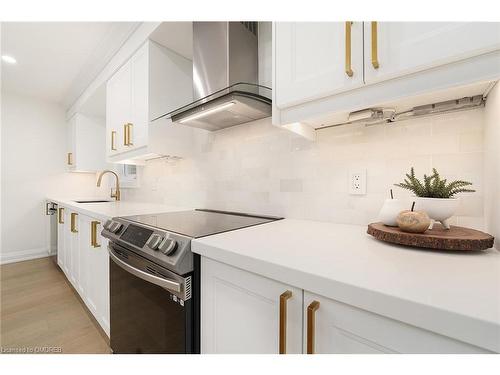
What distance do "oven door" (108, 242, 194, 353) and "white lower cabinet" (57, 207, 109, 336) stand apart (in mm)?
273

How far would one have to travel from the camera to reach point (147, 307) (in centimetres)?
93

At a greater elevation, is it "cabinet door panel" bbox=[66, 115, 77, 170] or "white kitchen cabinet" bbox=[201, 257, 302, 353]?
"cabinet door panel" bbox=[66, 115, 77, 170]

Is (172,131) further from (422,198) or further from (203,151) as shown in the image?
(422,198)

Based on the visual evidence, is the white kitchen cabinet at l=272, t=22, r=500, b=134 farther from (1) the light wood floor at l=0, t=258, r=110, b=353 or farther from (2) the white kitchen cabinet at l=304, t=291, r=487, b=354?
(1) the light wood floor at l=0, t=258, r=110, b=353

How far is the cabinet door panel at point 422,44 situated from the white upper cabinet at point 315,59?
0.14 feet

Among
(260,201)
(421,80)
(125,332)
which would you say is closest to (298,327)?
(421,80)

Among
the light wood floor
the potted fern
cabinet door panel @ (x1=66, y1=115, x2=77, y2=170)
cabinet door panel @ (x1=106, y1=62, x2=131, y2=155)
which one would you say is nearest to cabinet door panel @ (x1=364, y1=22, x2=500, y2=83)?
the potted fern

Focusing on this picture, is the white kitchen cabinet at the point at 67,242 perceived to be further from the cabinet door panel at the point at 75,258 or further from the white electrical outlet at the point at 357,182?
the white electrical outlet at the point at 357,182

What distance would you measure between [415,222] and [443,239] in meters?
0.07

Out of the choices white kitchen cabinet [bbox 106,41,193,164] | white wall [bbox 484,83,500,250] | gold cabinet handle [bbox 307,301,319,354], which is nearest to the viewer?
gold cabinet handle [bbox 307,301,319,354]

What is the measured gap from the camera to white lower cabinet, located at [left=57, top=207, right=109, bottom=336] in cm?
143

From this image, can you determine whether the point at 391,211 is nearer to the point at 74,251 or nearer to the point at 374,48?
the point at 374,48

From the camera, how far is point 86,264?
1.72 m
